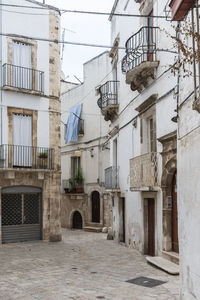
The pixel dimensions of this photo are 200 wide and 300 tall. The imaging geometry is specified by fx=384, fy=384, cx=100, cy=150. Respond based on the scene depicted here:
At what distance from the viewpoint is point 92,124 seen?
24938 millimetres

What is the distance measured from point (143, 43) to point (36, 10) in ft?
27.2

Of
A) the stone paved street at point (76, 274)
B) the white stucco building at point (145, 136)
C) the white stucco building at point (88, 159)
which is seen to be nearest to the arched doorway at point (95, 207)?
the white stucco building at point (88, 159)

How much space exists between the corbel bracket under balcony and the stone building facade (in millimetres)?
5870

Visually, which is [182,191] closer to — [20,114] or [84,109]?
[20,114]

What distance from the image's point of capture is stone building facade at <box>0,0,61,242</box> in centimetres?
1662

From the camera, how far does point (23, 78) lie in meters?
17.1

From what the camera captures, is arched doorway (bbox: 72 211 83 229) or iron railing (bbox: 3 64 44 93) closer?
iron railing (bbox: 3 64 44 93)

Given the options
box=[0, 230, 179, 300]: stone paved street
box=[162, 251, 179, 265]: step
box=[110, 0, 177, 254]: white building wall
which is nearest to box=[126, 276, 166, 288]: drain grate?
box=[0, 230, 179, 300]: stone paved street

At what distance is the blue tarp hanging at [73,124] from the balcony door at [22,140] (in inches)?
324

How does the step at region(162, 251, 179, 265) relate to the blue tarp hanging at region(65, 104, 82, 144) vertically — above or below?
below

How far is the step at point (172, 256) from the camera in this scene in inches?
388

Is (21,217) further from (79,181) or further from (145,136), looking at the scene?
(79,181)

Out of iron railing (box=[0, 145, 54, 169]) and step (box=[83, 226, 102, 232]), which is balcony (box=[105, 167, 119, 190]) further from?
step (box=[83, 226, 102, 232])

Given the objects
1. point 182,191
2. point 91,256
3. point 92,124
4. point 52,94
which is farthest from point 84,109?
point 182,191
